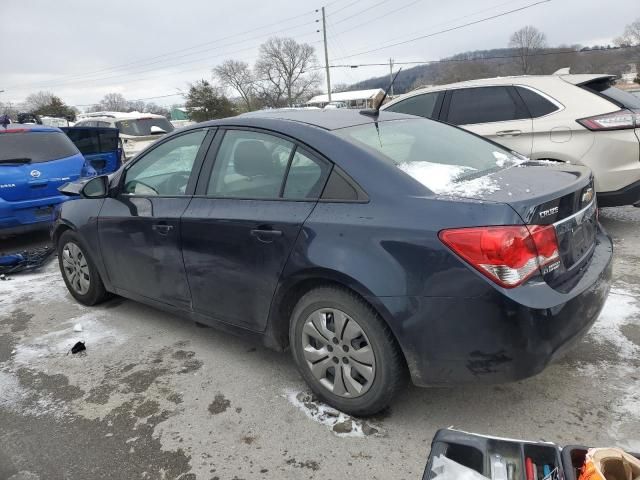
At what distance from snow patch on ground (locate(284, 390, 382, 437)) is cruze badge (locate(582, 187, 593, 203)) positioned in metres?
1.54

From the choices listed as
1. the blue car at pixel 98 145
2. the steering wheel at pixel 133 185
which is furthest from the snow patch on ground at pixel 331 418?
the blue car at pixel 98 145

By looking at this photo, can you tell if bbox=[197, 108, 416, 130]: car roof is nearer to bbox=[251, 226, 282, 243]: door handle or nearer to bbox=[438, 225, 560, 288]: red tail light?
bbox=[251, 226, 282, 243]: door handle

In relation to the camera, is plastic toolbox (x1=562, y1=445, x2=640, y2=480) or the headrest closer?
plastic toolbox (x1=562, y1=445, x2=640, y2=480)

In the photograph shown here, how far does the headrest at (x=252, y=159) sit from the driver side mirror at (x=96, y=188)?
1.39 m

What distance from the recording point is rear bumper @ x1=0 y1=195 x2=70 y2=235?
5.97 meters

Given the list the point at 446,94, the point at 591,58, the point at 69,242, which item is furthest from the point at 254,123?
the point at 591,58

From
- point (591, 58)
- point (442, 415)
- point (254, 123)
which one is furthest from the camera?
point (591, 58)

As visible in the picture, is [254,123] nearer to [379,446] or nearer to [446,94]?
[379,446]

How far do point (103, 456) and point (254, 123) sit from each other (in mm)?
1946

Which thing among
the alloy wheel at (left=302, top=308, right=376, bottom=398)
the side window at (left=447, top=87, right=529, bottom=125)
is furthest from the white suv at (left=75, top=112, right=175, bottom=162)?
the alloy wheel at (left=302, top=308, right=376, bottom=398)

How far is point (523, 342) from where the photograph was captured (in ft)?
7.02

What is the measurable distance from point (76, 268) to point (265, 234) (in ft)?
8.08

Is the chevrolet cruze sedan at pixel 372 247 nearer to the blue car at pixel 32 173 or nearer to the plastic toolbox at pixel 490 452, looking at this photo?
the plastic toolbox at pixel 490 452

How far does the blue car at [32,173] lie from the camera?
6.04 meters
